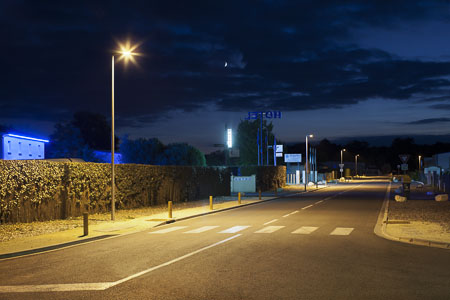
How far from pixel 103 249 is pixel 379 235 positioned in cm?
845

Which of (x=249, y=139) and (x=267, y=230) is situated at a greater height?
(x=249, y=139)

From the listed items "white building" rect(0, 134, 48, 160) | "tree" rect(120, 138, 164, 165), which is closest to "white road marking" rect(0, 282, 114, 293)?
"white building" rect(0, 134, 48, 160)

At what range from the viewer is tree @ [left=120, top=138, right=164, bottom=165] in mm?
83000

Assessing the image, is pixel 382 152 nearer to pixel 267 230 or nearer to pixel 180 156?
pixel 180 156

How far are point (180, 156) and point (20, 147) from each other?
41898 mm

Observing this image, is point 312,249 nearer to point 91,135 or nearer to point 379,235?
point 379,235

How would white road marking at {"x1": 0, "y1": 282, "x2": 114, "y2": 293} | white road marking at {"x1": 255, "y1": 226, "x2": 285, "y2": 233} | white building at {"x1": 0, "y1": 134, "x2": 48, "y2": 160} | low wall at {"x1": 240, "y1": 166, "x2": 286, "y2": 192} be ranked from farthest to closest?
low wall at {"x1": 240, "y1": 166, "x2": 286, "y2": 192} < white building at {"x1": 0, "y1": 134, "x2": 48, "y2": 160} < white road marking at {"x1": 255, "y1": 226, "x2": 285, "y2": 233} < white road marking at {"x1": 0, "y1": 282, "x2": 114, "y2": 293}

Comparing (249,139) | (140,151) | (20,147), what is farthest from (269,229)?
(249,139)

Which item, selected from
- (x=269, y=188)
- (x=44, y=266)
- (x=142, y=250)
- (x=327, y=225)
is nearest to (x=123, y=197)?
(x=327, y=225)

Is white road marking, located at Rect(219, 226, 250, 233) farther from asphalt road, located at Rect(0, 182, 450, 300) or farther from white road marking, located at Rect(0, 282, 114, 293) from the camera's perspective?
white road marking, located at Rect(0, 282, 114, 293)

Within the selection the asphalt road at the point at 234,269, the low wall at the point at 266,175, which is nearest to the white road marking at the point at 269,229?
the asphalt road at the point at 234,269

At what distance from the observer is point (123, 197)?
26000 mm

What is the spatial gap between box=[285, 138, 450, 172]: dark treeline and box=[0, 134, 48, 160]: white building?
121815 mm

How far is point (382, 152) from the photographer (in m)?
196
